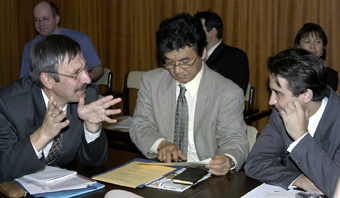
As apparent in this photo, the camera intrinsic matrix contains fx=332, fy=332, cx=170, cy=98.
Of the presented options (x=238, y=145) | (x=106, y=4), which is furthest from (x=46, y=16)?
(x=238, y=145)

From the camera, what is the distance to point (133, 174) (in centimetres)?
174

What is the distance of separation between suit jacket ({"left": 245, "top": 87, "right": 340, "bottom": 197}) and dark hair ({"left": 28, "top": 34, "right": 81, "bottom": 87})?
4.01 feet

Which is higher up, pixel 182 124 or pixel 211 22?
pixel 211 22

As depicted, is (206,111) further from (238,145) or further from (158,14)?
(158,14)

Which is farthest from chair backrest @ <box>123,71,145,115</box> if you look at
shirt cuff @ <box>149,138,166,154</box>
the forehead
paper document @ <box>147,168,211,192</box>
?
paper document @ <box>147,168,211,192</box>

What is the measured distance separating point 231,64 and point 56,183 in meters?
2.66

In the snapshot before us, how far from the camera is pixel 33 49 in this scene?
192 centimetres

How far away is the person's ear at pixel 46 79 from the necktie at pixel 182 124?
883 mm

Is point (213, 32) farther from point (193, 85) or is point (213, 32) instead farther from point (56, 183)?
point (56, 183)

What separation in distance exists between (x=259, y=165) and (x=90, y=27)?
191 inches

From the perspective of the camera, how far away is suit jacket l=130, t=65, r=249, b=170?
221cm

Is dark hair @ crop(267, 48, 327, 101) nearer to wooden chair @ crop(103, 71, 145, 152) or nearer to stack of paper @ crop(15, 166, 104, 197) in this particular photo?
stack of paper @ crop(15, 166, 104, 197)

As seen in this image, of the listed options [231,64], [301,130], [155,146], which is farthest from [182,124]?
[231,64]

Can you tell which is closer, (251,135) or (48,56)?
(48,56)
